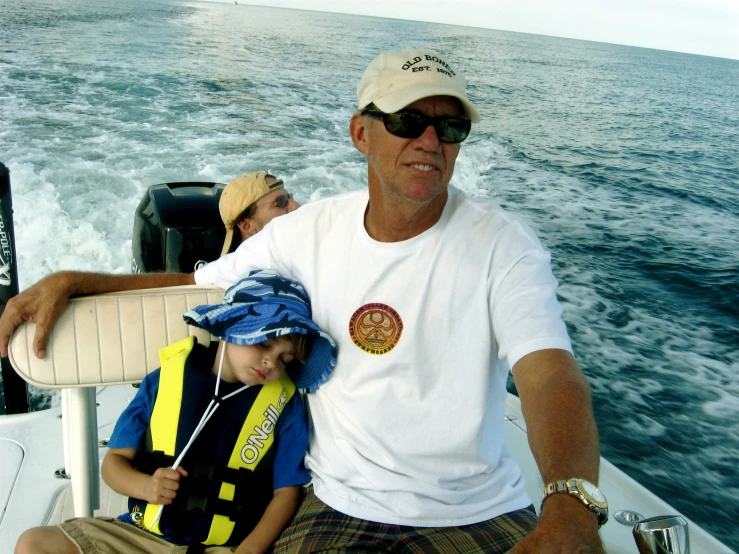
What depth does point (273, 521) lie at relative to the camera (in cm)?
146

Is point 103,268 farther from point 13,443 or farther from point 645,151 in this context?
point 645,151

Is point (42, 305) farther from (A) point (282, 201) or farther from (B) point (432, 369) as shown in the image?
(A) point (282, 201)

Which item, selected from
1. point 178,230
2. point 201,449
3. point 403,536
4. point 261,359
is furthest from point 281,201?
point 403,536

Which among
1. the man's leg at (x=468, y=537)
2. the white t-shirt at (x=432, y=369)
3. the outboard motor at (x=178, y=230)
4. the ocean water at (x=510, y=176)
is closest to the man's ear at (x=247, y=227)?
the outboard motor at (x=178, y=230)

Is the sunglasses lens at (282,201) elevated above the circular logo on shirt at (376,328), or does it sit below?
above

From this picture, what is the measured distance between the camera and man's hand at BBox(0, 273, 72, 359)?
1496 millimetres

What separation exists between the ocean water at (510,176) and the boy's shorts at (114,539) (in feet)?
7.07

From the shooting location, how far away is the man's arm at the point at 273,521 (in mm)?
1415

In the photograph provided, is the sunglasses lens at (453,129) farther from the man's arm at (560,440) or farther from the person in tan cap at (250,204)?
the person in tan cap at (250,204)

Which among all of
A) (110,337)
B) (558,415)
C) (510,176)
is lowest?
(510,176)

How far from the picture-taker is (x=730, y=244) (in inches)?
267

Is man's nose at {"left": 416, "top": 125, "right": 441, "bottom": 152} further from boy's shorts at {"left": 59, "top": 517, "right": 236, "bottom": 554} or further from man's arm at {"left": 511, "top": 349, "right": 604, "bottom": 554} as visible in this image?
boy's shorts at {"left": 59, "top": 517, "right": 236, "bottom": 554}

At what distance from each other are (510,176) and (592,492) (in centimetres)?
771

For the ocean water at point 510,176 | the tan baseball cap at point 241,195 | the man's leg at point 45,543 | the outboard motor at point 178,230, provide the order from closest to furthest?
the man's leg at point 45,543
the tan baseball cap at point 241,195
the outboard motor at point 178,230
the ocean water at point 510,176
